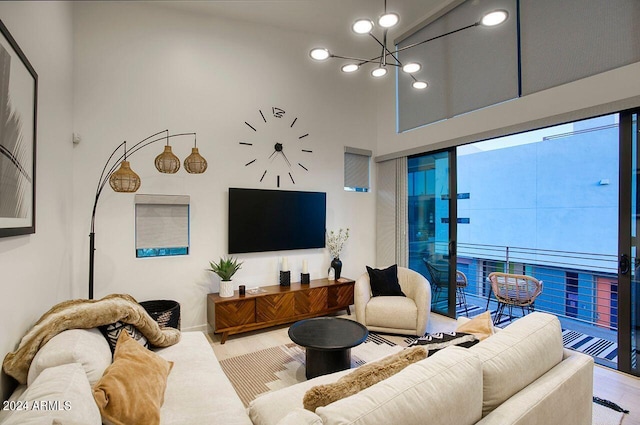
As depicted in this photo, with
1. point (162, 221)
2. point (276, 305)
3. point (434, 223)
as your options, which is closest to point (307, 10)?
point (162, 221)

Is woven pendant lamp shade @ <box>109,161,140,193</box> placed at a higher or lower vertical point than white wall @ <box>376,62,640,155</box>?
lower

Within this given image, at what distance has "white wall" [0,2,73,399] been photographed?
155 centimetres

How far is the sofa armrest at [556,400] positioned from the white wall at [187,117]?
3389 millimetres

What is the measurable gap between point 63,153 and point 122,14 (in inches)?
73.7

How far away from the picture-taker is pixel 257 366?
308cm

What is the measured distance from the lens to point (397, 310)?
3.72m

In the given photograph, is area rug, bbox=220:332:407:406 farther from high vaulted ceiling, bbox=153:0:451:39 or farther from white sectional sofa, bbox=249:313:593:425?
high vaulted ceiling, bbox=153:0:451:39

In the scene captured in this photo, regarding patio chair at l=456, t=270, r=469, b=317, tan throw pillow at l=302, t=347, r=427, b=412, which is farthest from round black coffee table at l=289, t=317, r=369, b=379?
patio chair at l=456, t=270, r=469, b=317

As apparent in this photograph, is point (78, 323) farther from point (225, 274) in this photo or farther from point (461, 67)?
point (461, 67)

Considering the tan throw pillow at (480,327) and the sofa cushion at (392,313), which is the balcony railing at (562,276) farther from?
the tan throw pillow at (480,327)

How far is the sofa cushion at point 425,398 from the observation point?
99 centimetres

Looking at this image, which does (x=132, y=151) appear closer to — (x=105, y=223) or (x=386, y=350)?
(x=105, y=223)

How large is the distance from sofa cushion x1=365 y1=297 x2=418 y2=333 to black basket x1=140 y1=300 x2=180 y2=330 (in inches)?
84.0

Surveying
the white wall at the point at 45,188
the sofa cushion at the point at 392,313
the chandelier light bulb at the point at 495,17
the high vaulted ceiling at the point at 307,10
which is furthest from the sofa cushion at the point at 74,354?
the high vaulted ceiling at the point at 307,10
